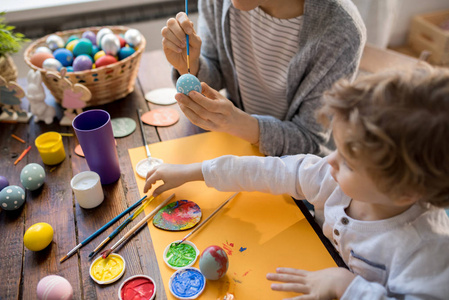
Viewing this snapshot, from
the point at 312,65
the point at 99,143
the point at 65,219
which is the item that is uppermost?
the point at 312,65

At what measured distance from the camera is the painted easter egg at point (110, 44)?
1.18 m

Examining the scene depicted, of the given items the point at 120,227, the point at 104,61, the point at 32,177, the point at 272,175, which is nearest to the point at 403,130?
the point at 272,175

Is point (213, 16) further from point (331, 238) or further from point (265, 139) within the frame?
point (331, 238)

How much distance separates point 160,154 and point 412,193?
2.04 feet

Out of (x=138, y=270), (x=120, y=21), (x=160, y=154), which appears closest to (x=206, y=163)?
(x=160, y=154)

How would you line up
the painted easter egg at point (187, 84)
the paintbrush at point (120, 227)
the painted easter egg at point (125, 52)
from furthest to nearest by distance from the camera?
the painted easter egg at point (125, 52) < the painted easter egg at point (187, 84) < the paintbrush at point (120, 227)

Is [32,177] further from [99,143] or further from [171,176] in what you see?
[171,176]

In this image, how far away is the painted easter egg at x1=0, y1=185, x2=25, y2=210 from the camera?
2.67 ft

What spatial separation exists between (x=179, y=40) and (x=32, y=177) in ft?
1.66

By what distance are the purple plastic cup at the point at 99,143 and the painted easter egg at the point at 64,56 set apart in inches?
15.4

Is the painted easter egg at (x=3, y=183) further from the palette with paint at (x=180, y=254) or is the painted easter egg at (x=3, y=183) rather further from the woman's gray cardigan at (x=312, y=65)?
the woman's gray cardigan at (x=312, y=65)

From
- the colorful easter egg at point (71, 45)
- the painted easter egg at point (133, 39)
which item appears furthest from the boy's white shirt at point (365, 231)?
the colorful easter egg at point (71, 45)

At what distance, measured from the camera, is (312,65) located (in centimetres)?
98

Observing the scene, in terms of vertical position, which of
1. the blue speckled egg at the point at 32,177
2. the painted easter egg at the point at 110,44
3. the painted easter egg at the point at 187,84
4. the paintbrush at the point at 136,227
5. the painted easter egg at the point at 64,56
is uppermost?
the painted easter egg at the point at 187,84
